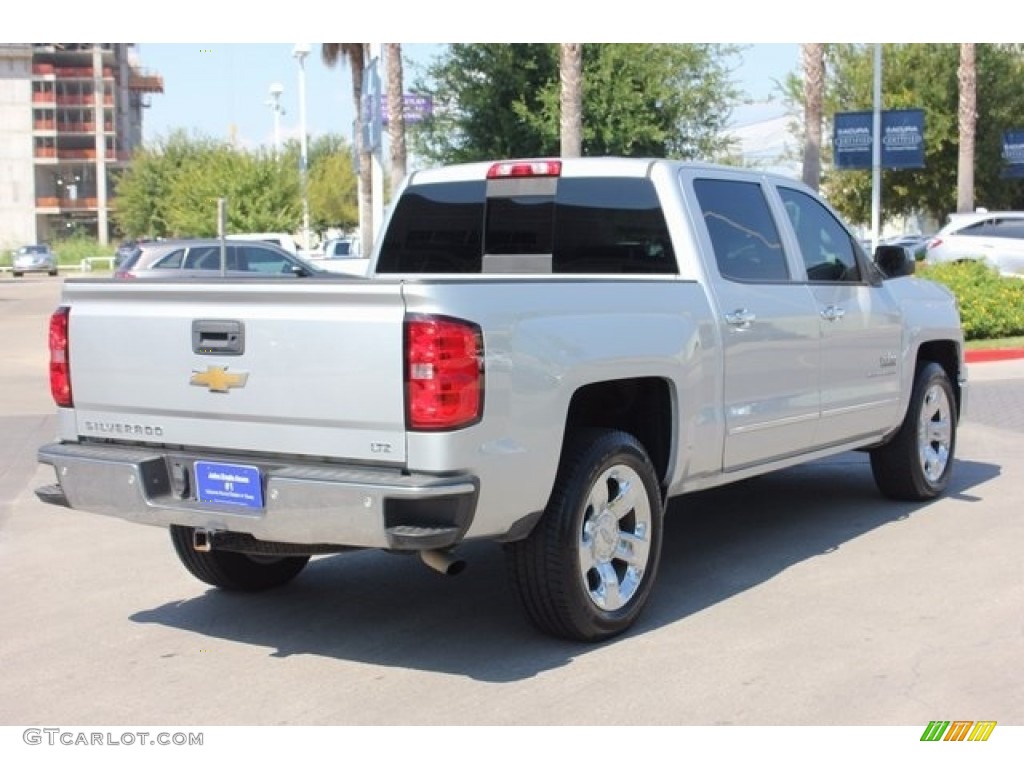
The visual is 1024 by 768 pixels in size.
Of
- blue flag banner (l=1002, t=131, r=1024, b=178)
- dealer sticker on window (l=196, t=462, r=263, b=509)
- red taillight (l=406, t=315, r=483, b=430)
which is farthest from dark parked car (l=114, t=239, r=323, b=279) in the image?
blue flag banner (l=1002, t=131, r=1024, b=178)

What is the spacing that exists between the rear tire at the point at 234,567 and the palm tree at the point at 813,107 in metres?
17.9

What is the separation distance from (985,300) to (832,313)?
12209 mm

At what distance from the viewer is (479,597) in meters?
6.37

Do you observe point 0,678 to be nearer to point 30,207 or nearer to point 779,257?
point 779,257

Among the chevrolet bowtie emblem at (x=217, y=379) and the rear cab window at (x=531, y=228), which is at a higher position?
the rear cab window at (x=531, y=228)

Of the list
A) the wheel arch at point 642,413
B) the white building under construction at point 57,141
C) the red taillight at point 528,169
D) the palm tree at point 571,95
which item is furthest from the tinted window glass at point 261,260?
the white building under construction at point 57,141

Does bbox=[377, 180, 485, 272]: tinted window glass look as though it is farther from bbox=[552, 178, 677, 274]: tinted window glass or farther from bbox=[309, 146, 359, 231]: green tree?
bbox=[309, 146, 359, 231]: green tree

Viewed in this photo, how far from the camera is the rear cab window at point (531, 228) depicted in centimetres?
661

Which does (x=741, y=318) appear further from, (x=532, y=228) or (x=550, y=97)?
(x=550, y=97)

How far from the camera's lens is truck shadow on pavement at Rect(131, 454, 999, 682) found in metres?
5.52

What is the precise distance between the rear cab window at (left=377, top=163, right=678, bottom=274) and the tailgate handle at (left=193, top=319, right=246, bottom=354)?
217cm

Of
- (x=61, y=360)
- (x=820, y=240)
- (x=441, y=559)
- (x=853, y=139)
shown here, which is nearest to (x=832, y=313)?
(x=820, y=240)

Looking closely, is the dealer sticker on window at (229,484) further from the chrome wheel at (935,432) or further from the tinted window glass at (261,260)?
the tinted window glass at (261,260)
